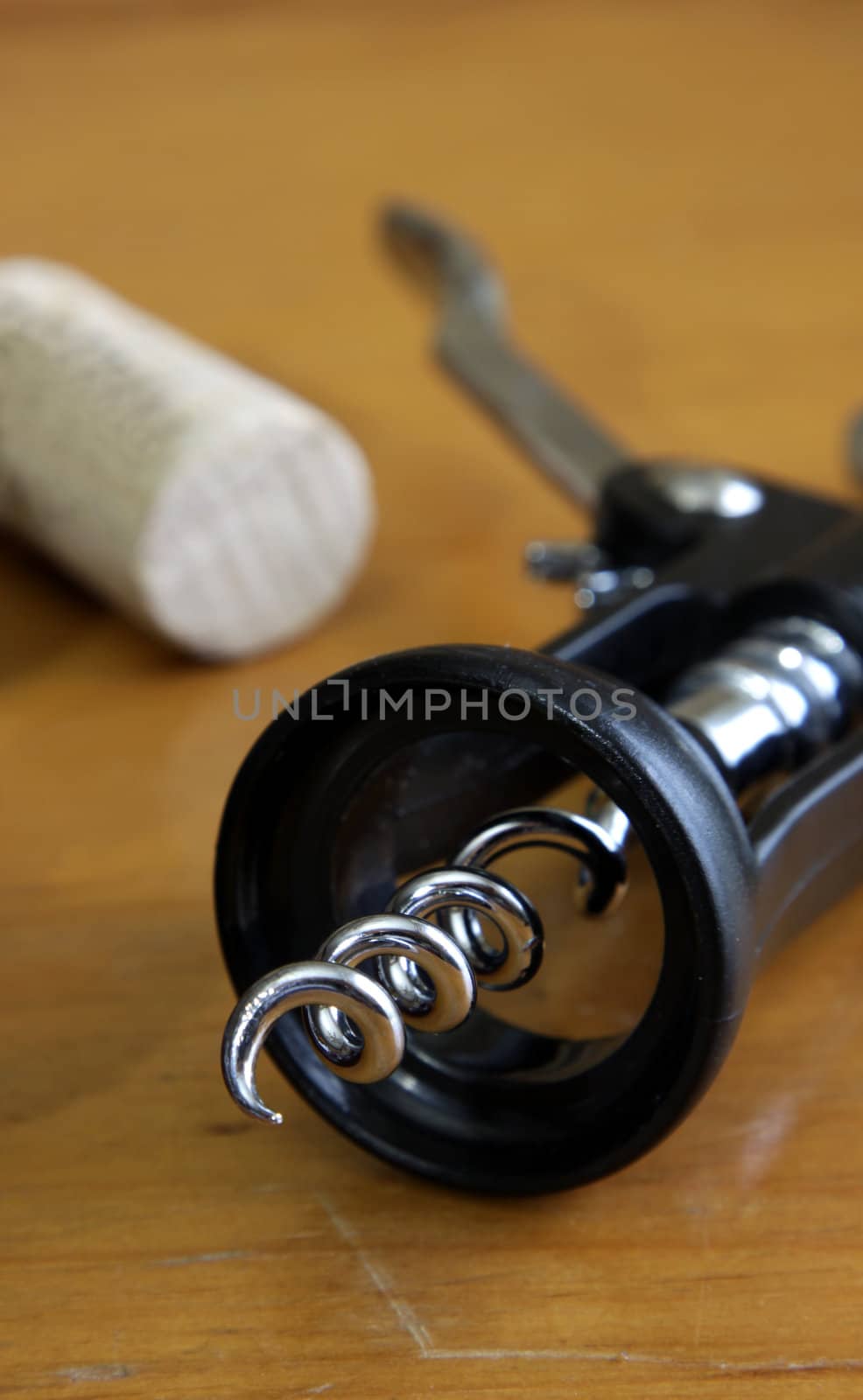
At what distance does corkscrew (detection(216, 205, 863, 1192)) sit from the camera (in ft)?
1.39

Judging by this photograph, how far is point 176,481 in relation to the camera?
0.69 metres

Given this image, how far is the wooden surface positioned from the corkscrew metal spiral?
3.2 inches

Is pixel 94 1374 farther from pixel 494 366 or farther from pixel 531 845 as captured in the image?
pixel 494 366

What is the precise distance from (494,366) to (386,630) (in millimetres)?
215

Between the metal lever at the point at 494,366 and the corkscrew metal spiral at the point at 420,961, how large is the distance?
313 mm

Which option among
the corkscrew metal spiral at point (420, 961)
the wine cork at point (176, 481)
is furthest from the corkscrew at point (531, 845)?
the wine cork at point (176, 481)

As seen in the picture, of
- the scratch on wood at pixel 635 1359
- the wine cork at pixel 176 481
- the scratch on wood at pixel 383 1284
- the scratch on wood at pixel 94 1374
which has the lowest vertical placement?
the scratch on wood at pixel 94 1374

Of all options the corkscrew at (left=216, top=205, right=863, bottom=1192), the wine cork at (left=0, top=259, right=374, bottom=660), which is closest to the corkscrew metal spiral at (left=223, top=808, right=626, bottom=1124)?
the corkscrew at (left=216, top=205, right=863, bottom=1192)

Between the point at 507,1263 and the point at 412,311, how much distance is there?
2.51ft

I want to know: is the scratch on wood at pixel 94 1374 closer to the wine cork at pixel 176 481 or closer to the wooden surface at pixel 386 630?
the wooden surface at pixel 386 630

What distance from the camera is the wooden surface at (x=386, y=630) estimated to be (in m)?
0.47

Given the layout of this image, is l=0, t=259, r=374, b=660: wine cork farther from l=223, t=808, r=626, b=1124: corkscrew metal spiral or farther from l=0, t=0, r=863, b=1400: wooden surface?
l=223, t=808, r=626, b=1124: corkscrew metal spiral

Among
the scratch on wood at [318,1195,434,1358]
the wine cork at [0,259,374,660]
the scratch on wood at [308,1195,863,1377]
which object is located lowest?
the scratch on wood at [318,1195,434,1358]

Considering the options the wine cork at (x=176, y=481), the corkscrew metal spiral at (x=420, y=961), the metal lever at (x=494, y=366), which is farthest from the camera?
the metal lever at (x=494, y=366)
